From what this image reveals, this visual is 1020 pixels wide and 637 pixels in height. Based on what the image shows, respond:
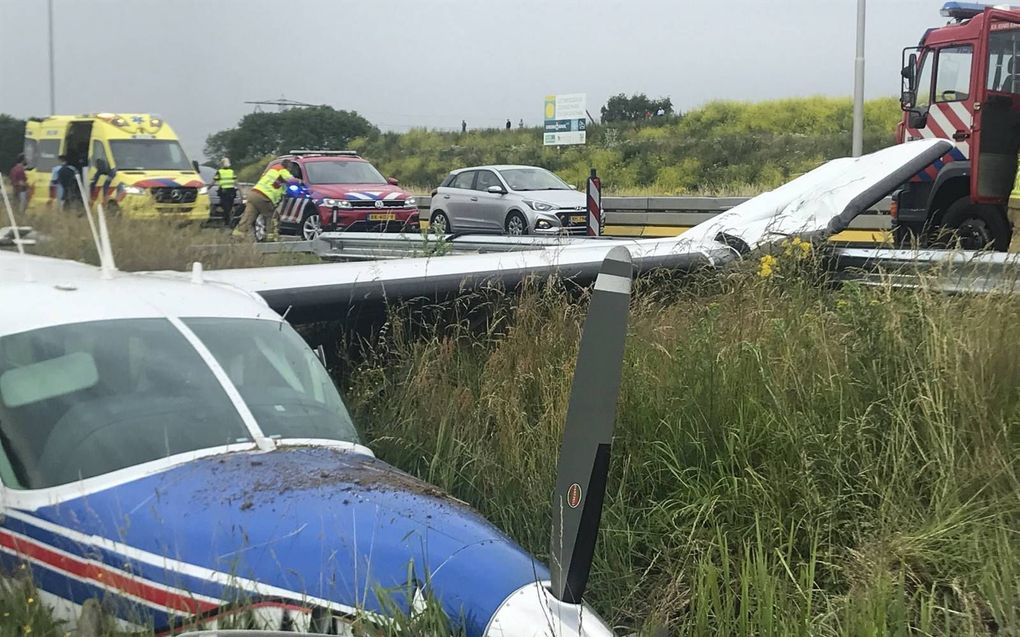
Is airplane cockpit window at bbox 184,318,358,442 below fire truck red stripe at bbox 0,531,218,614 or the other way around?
the other way around

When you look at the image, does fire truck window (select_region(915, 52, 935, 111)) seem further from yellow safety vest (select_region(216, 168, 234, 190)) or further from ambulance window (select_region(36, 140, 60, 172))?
ambulance window (select_region(36, 140, 60, 172))

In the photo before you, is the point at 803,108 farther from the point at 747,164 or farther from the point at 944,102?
the point at 944,102

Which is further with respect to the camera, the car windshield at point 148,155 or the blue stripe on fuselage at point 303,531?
the car windshield at point 148,155

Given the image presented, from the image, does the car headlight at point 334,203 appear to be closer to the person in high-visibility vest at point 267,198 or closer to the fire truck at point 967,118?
the person in high-visibility vest at point 267,198

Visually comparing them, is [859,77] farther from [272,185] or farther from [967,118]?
[272,185]

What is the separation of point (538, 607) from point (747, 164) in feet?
122

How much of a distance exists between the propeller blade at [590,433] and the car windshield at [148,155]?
21.1 metres

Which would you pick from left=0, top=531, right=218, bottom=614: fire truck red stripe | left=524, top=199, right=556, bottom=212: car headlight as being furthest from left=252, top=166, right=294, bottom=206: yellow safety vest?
left=0, top=531, right=218, bottom=614: fire truck red stripe

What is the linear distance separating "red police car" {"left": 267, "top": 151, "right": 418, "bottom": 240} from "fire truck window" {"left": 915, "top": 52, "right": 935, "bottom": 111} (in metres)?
9.49

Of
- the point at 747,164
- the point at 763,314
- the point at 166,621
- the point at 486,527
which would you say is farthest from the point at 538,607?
the point at 747,164

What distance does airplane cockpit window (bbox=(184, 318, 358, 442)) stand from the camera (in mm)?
4125

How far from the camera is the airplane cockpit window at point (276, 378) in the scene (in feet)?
13.5

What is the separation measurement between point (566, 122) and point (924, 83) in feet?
97.9

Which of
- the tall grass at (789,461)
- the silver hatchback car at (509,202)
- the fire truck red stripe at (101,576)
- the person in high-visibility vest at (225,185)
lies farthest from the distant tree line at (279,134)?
the fire truck red stripe at (101,576)
